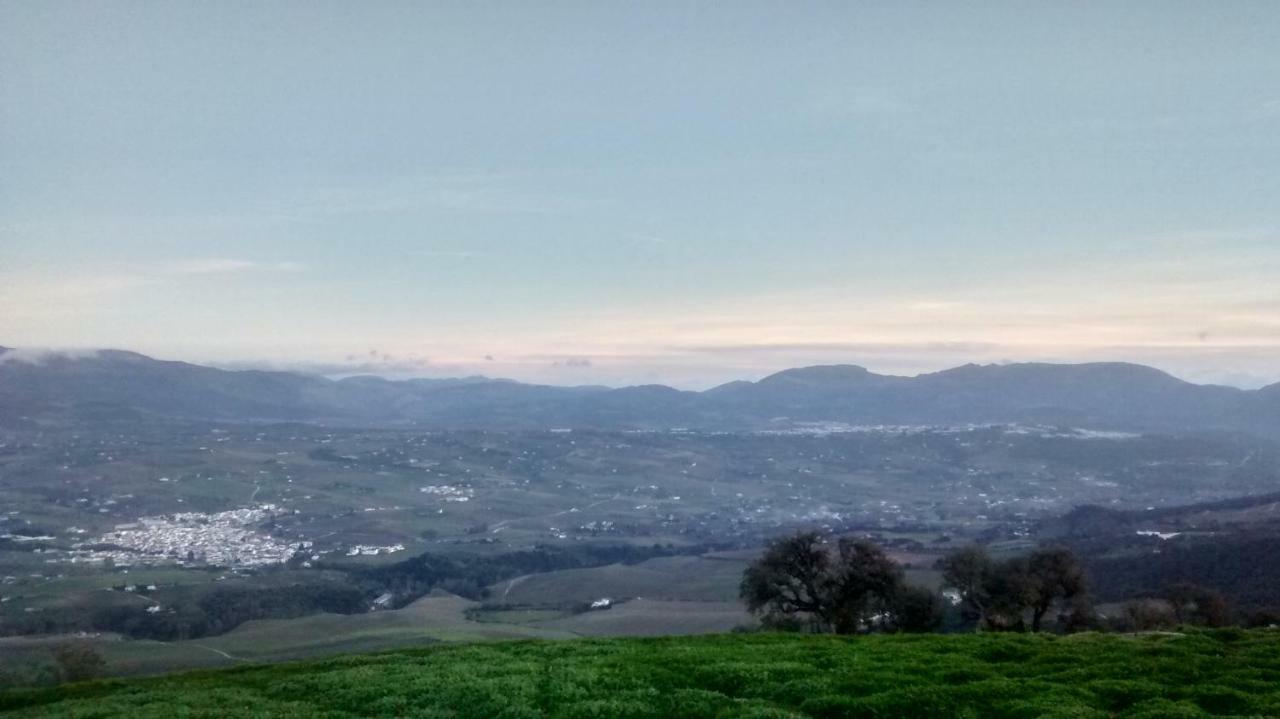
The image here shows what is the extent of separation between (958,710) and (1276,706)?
23.3 ft

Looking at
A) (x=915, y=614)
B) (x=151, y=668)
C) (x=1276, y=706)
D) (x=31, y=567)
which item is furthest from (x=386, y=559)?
(x=1276, y=706)

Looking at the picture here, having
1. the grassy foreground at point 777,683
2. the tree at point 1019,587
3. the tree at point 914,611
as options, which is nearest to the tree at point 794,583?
the tree at point 914,611

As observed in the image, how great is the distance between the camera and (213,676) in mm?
33312

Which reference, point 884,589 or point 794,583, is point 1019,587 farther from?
point 794,583

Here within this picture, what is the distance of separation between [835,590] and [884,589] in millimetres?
3330

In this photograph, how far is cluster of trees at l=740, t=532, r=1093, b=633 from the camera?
2112 inches

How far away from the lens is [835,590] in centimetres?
5588

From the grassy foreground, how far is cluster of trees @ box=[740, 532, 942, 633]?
943 inches

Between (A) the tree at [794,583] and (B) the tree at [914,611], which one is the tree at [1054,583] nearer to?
(B) the tree at [914,611]

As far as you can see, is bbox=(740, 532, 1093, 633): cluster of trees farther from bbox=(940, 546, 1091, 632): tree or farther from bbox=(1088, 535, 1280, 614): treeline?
bbox=(1088, 535, 1280, 614): treeline

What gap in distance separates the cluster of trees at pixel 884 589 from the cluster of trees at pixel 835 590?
0.07m

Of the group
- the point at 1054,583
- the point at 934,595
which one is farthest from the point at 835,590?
the point at 1054,583

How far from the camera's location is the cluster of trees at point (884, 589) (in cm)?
5366

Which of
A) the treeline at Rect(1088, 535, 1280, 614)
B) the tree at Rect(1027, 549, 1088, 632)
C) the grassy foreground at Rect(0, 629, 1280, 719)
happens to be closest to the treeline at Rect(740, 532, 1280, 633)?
the tree at Rect(1027, 549, 1088, 632)
